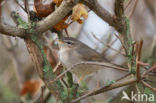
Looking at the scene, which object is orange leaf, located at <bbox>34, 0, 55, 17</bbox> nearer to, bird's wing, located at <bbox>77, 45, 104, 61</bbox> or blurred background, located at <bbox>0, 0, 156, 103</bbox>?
bird's wing, located at <bbox>77, 45, 104, 61</bbox>

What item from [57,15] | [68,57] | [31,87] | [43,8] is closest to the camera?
[57,15]

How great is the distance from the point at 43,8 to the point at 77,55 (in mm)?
1116

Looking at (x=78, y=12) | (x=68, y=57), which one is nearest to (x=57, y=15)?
(x=78, y=12)

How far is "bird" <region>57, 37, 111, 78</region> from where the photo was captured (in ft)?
9.50

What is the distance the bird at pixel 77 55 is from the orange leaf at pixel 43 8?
76 centimetres

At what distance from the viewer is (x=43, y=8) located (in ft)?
6.95

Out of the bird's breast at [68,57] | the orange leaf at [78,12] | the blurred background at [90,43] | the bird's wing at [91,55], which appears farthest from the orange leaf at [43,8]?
the blurred background at [90,43]

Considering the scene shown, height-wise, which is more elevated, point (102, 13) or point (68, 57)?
point (102, 13)

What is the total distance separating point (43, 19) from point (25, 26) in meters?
0.18

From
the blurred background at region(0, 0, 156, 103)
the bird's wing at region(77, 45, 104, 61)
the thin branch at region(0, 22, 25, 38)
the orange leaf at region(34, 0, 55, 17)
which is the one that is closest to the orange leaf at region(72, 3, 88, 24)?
the orange leaf at region(34, 0, 55, 17)

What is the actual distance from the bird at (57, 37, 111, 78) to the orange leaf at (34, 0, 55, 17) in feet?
2.48

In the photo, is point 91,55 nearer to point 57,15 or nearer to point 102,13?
point 102,13

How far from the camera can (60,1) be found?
6.71ft

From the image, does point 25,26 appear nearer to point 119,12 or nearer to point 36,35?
point 36,35
